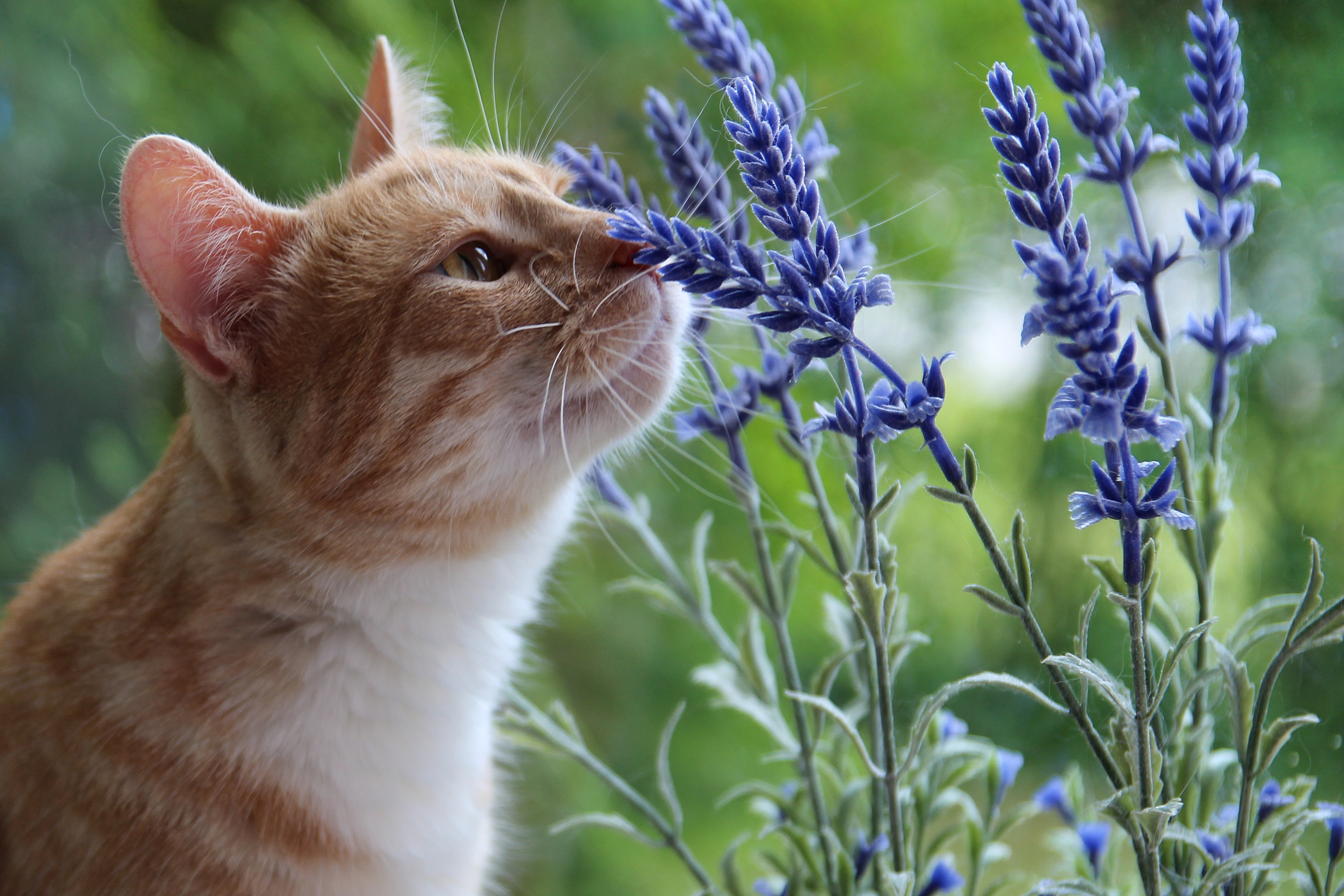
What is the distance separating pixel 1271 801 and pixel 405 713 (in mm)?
618

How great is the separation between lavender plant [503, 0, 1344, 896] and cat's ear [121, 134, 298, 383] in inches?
10.6

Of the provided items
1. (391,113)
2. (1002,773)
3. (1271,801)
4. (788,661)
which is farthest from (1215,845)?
(391,113)

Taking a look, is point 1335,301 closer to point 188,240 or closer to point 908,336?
point 908,336

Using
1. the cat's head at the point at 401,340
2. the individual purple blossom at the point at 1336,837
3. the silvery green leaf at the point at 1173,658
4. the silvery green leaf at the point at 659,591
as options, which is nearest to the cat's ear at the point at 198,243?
the cat's head at the point at 401,340

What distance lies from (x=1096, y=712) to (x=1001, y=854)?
129 mm

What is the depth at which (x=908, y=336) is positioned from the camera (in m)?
0.98

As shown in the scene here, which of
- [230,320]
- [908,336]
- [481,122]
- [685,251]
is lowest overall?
[685,251]

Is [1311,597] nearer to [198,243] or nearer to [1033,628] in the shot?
[1033,628]

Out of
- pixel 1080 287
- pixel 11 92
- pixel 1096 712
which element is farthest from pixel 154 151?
pixel 11 92

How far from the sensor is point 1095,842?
0.62 m

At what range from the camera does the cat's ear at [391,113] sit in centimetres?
94

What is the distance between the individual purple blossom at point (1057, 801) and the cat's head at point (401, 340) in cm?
40

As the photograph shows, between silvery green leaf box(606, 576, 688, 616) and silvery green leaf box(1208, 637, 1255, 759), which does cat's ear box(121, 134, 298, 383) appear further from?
silvery green leaf box(1208, 637, 1255, 759)

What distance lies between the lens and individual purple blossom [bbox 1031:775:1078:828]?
68 cm
